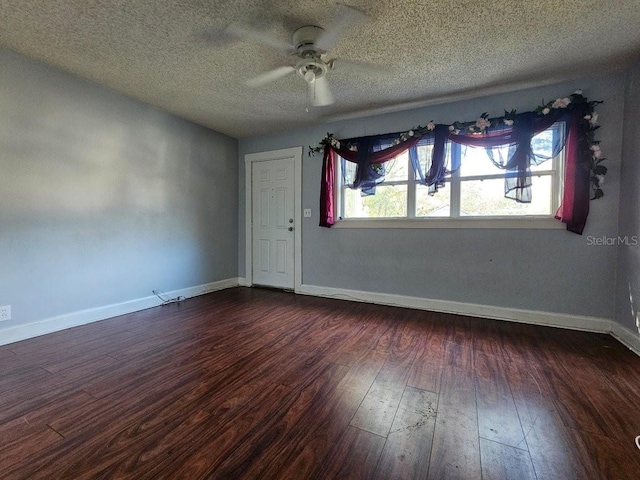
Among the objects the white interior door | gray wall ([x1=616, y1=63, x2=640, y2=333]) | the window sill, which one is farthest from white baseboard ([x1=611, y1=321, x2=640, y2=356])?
the white interior door

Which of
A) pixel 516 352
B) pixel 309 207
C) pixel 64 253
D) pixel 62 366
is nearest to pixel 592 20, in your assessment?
pixel 516 352

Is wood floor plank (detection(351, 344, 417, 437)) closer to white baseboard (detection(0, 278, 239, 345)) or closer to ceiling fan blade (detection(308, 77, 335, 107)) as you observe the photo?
ceiling fan blade (detection(308, 77, 335, 107))

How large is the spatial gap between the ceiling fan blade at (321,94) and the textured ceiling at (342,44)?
0.09 m

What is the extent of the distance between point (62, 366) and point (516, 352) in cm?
335

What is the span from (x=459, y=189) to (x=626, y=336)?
6.17 feet

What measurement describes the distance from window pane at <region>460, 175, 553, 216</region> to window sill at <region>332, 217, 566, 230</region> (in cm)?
8

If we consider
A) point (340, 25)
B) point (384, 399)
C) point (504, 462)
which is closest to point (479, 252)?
point (384, 399)

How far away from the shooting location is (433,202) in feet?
10.8

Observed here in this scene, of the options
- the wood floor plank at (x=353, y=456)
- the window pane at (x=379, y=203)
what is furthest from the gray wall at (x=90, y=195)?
the wood floor plank at (x=353, y=456)

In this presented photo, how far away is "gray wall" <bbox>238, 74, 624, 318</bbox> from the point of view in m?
2.60

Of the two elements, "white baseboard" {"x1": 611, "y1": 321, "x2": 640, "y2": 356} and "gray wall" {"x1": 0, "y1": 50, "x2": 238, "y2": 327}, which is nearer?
"white baseboard" {"x1": 611, "y1": 321, "x2": 640, "y2": 356}

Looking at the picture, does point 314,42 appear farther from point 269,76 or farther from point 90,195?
point 90,195

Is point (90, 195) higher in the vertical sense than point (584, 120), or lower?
lower

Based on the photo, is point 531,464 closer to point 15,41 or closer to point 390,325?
point 390,325
